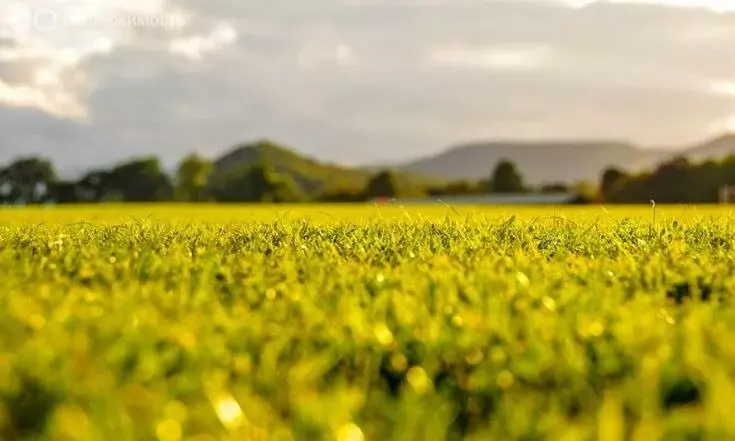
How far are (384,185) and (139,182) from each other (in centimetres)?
3181

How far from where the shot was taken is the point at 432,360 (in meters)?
4.28

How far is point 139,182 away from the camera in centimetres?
11288

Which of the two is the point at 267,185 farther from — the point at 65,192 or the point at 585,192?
the point at 585,192

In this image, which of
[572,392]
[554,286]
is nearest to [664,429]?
[572,392]

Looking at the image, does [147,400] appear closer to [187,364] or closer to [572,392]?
[187,364]

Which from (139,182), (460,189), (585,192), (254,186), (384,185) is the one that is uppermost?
(139,182)

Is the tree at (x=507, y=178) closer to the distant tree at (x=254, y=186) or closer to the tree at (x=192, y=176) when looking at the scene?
the distant tree at (x=254, y=186)

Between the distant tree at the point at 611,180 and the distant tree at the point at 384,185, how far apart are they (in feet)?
89.1

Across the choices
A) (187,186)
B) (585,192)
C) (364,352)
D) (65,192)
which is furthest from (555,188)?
(364,352)

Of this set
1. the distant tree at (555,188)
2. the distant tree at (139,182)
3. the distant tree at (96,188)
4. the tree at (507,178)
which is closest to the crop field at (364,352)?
the distant tree at (555,188)

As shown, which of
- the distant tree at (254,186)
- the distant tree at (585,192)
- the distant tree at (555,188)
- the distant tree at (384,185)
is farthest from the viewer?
the distant tree at (254,186)

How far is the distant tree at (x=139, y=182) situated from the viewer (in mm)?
111000

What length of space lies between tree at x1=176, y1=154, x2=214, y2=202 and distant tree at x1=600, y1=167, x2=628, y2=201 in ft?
178

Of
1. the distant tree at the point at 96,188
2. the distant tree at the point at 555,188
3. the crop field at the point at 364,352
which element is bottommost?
the crop field at the point at 364,352
